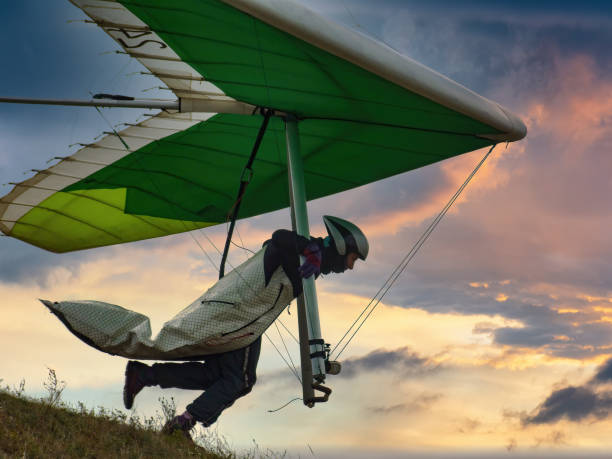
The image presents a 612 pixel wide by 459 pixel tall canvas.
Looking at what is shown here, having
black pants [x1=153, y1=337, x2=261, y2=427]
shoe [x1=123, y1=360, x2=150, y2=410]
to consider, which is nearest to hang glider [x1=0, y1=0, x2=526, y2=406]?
black pants [x1=153, y1=337, x2=261, y2=427]

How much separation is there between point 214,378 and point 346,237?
1.94m

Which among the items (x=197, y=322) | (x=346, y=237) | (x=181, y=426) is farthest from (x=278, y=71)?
(x=181, y=426)

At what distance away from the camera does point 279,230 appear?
7.28 m

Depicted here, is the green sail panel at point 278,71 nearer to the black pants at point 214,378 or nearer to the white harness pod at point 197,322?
the white harness pod at point 197,322

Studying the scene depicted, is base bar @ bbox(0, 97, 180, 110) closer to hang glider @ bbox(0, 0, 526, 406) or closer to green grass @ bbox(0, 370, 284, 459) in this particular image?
hang glider @ bbox(0, 0, 526, 406)

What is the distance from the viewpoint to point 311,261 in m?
7.33

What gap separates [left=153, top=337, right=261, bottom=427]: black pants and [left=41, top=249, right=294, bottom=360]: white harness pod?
0.15 m

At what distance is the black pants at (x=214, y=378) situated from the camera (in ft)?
23.5

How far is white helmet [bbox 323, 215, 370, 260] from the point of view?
752 centimetres

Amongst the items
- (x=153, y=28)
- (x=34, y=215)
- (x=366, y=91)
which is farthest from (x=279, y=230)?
(x=34, y=215)

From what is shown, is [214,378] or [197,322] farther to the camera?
[214,378]

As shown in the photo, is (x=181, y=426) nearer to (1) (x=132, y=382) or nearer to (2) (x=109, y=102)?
(1) (x=132, y=382)

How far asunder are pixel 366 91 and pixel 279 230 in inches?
64.7

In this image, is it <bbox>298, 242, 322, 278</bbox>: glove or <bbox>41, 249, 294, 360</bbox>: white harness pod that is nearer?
<bbox>41, 249, 294, 360</bbox>: white harness pod
